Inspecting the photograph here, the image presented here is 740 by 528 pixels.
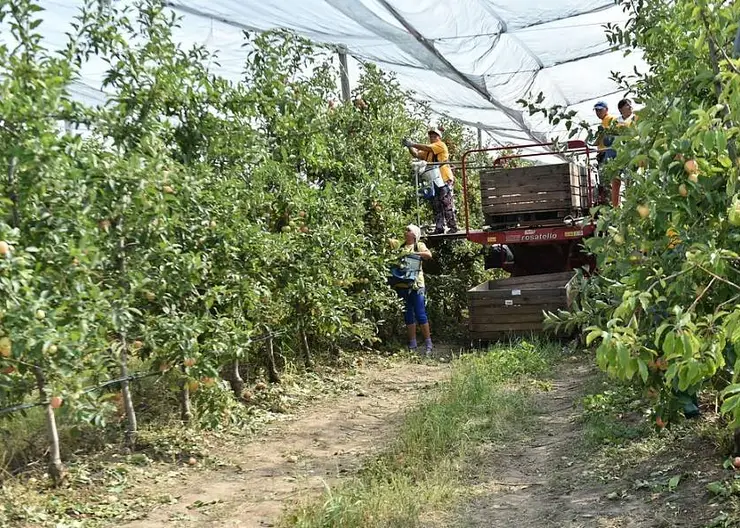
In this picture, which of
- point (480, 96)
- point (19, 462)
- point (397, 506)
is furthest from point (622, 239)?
point (480, 96)

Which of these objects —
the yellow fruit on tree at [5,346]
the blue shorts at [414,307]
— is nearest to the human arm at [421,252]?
the blue shorts at [414,307]

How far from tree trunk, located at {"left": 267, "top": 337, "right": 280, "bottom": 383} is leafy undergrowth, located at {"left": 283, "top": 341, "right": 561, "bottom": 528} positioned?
1689 mm

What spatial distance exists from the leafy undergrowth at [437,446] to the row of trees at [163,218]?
1.38 m

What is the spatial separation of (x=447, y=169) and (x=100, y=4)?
6.70 meters

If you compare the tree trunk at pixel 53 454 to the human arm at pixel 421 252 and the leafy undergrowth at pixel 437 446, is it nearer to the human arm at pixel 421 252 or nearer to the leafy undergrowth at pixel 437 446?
the leafy undergrowth at pixel 437 446

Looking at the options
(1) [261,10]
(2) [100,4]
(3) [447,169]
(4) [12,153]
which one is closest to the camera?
(4) [12,153]

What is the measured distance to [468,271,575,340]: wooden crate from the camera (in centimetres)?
888

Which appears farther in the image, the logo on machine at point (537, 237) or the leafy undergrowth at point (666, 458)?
the logo on machine at point (537, 237)

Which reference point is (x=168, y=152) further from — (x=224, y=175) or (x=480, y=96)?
(x=480, y=96)

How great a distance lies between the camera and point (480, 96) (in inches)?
541

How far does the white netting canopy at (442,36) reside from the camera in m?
8.30

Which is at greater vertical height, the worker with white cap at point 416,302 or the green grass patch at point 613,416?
the worker with white cap at point 416,302

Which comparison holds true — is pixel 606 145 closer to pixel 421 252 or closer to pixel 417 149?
pixel 421 252

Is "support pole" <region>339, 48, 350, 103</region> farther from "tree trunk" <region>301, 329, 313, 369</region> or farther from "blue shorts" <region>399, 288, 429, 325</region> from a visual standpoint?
"tree trunk" <region>301, 329, 313, 369</region>
